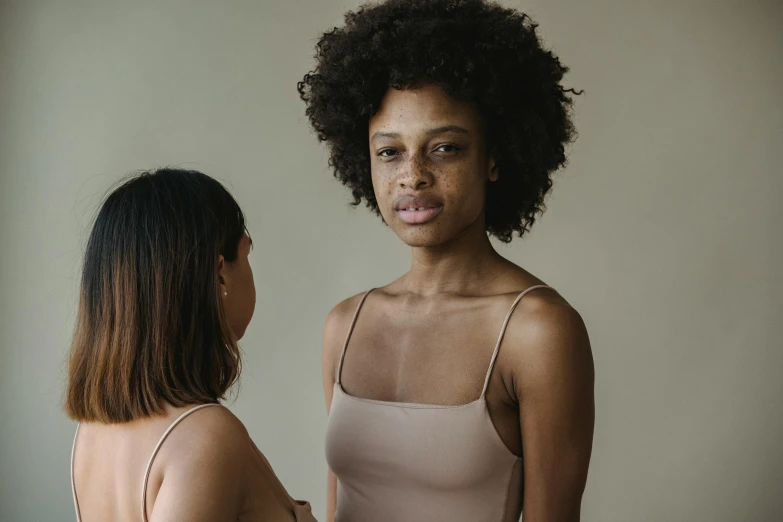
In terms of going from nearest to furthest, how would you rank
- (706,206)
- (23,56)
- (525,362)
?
(525,362), (23,56), (706,206)

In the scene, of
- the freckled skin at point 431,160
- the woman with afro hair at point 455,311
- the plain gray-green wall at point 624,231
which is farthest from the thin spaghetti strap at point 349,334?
the plain gray-green wall at point 624,231

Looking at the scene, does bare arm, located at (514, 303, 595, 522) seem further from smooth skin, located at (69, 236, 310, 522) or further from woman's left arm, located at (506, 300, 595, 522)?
smooth skin, located at (69, 236, 310, 522)

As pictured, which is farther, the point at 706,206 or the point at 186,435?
the point at 706,206

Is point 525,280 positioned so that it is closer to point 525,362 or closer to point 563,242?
point 525,362

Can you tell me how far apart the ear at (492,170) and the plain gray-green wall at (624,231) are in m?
1.35

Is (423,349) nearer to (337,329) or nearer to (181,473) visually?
(337,329)

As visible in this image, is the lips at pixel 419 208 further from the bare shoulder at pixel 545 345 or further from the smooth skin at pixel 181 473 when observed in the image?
the smooth skin at pixel 181 473

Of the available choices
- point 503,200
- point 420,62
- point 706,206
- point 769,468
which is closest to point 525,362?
point 503,200

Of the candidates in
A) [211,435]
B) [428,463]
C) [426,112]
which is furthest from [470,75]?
[211,435]

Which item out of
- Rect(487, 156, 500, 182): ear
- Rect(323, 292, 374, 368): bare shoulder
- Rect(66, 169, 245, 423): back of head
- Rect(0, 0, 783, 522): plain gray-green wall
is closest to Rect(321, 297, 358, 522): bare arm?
Rect(323, 292, 374, 368): bare shoulder

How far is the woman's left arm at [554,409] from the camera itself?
149cm

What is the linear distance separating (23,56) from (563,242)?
1.93 metres

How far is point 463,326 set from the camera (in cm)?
166

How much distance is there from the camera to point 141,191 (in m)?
1.30
